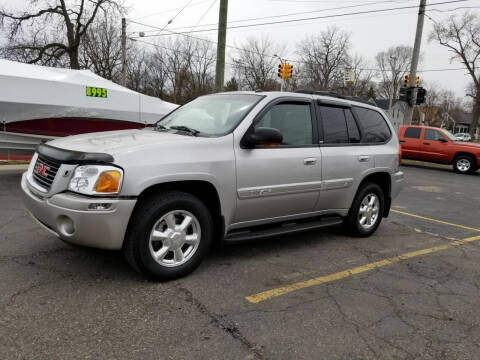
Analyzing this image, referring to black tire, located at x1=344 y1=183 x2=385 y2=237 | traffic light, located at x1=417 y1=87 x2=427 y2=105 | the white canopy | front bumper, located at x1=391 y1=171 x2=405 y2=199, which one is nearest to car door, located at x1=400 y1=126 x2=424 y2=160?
traffic light, located at x1=417 y1=87 x2=427 y2=105

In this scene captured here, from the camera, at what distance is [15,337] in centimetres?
256

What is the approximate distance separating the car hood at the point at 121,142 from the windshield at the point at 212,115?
0.31 meters

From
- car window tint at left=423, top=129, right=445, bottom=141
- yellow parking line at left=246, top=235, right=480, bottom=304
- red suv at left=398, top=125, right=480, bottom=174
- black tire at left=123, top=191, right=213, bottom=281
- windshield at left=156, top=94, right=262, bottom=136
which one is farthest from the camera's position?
car window tint at left=423, top=129, right=445, bottom=141

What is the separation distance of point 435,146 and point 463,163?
127cm

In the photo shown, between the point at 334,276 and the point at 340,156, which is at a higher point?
the point at 340,156

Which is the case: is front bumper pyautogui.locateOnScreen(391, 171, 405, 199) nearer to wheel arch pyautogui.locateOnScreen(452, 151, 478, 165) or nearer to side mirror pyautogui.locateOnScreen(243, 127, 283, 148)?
side mirror pyautogui.locateOnScreen(243, 127, 283, 148)

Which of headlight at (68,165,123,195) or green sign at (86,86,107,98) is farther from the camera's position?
green sign at (86,86,107,98)

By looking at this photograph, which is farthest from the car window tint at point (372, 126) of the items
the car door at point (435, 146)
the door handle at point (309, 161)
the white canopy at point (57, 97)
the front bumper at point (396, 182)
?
the car door at point (435, 146)

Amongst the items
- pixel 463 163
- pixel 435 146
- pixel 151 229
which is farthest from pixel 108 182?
pixel 435 146

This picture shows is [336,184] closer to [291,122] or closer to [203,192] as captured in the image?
[291,122]

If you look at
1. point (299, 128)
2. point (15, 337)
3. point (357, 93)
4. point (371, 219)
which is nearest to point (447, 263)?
point (371, 219)

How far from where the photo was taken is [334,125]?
4.83 m

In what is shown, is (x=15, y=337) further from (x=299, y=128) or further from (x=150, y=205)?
(x=299, y=128)

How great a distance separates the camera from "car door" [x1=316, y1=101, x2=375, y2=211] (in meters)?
4.61
